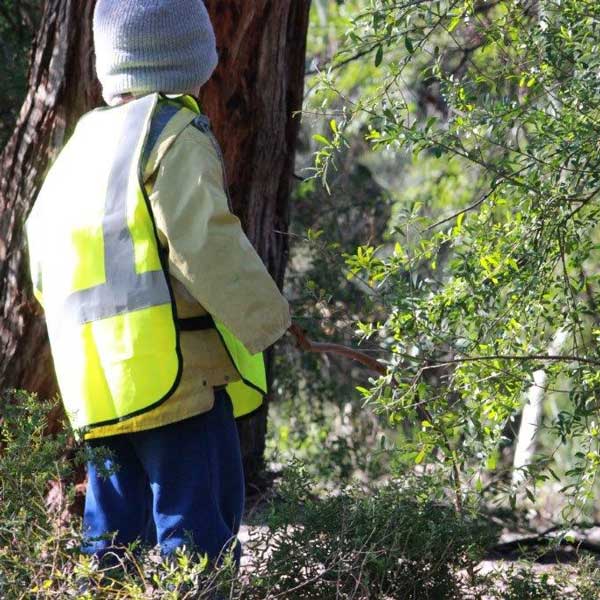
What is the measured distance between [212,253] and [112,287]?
31 cm

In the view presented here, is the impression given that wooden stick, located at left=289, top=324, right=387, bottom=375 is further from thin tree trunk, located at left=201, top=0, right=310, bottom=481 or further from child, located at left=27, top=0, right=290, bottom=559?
child, located at left=27, top=0, right=290, bottom=559

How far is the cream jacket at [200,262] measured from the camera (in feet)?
10.1

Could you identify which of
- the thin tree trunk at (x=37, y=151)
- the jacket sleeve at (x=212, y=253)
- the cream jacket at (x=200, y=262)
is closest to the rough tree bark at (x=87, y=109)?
the thin tree trunk at (x=37, y=151)

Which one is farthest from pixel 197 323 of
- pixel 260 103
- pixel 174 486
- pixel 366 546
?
pixel 260 103

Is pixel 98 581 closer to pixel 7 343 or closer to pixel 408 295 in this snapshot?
pixel 408 295

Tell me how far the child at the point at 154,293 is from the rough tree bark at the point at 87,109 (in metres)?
0.84

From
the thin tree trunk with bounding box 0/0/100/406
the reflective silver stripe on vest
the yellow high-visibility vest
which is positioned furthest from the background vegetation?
the thin tree trunk with bounding box 0/0/100/406

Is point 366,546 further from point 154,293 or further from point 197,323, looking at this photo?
point 154,293

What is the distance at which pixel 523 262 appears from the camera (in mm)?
3609

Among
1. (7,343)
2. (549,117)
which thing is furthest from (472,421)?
(7,343)

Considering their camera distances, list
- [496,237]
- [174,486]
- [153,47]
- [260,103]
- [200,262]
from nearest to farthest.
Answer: [200,262] < [174,486] < [153,47] < [496,237] < [260,103]

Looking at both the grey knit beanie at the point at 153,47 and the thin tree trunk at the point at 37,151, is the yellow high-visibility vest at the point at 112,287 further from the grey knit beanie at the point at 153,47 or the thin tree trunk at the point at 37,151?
the thin tree trunk at the point at 37,151

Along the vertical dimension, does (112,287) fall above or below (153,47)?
below

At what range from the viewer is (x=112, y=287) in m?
3.17
